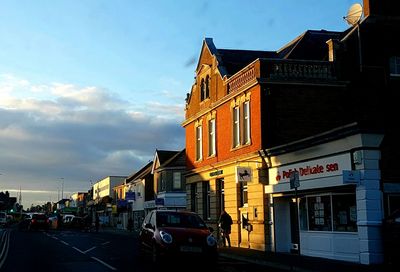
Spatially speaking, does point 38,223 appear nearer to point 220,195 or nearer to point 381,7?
point 220,195

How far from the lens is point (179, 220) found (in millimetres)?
17141

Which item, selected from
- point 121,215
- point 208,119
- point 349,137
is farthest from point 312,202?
point 121,215

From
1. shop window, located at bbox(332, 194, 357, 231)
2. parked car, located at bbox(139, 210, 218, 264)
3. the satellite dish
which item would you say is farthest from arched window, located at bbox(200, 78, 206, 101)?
parked car, located at bbox(139, 210, 218, 264)

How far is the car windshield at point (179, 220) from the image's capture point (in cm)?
1680

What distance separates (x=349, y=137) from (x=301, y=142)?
2.87 m

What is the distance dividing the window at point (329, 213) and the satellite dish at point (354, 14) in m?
11.5

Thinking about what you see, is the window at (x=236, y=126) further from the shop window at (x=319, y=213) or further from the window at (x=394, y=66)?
the shop window at (x=319, y=213)

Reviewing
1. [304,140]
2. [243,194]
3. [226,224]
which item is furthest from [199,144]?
[304,140]

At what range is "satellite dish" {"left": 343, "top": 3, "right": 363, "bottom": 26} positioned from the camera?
2785cm

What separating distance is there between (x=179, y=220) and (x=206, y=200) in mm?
16072

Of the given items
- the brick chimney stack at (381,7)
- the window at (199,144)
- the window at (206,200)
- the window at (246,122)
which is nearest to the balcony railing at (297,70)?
the window at (246,122)

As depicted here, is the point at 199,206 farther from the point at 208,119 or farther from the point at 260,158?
the point at 260,158

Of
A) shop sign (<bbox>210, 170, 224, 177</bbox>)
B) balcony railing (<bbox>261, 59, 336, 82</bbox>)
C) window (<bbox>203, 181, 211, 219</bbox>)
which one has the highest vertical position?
balcony railing (<bbox>261, 59, 336, 82</bbox>)

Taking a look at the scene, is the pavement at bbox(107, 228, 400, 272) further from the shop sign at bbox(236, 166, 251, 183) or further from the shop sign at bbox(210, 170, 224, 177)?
the shop sign at bbox(210, 170, 224, 177)
